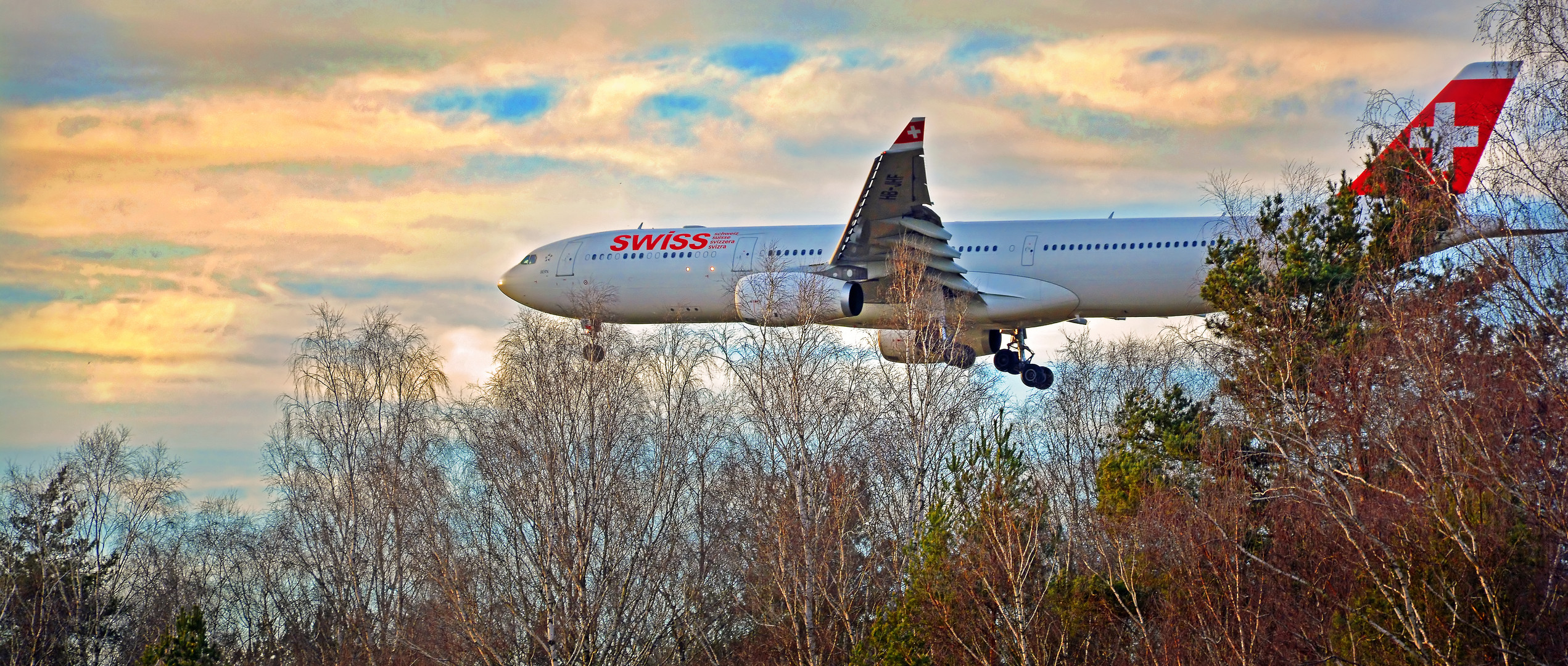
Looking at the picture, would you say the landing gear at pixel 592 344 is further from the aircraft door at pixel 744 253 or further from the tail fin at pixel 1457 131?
the tail fin at pixel 1457 131

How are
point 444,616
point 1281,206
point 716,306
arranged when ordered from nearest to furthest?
point 1281,206
point 444,616
point 716,306

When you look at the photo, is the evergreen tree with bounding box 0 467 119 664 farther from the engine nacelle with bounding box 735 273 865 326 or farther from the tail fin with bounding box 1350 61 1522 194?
the tail fin with bounding box 1350 61 1522 194

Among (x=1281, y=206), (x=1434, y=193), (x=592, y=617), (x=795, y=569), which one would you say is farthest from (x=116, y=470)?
(x=1434, y=193)

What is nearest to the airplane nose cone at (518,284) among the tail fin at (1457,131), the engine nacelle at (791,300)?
the engine nacelle at (791,300)

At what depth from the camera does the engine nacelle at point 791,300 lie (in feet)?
90.4

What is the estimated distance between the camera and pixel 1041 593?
21.2m

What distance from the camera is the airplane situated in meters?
27.9

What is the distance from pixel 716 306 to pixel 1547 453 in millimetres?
20659

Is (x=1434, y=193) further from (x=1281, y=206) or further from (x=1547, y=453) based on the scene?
(x=1281, y=206)

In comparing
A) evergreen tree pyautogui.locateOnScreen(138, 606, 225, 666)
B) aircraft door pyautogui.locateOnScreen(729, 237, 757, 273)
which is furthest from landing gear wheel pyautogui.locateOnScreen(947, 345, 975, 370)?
evergreen tree pyautogui.locateOnScreen(138, 606, 225, 666)

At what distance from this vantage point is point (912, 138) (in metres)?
27.4

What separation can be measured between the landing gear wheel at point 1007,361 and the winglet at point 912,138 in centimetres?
1068

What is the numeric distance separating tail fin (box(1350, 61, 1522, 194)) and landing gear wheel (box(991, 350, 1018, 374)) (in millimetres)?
16120

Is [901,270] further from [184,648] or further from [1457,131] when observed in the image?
[184,648]
